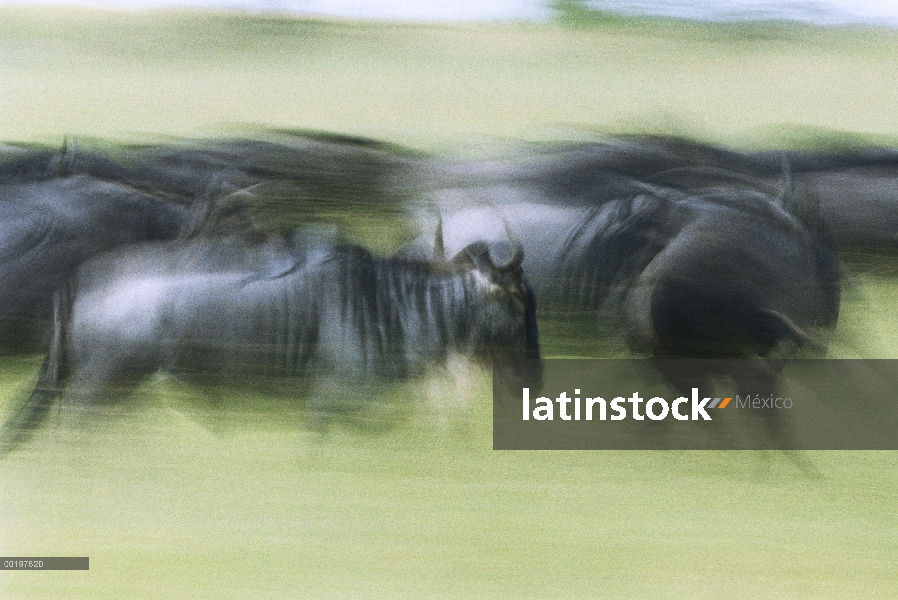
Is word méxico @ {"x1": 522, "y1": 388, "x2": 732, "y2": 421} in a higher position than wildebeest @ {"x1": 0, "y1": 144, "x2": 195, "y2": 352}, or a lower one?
lower

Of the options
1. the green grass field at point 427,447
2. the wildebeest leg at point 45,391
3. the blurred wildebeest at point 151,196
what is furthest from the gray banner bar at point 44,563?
the blurred wildebeest at point 151,196

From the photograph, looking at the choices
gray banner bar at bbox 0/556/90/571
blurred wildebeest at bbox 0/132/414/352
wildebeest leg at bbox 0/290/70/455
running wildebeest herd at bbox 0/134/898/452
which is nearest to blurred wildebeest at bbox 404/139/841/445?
running wildebeest herd at bbox 0/134/898/452

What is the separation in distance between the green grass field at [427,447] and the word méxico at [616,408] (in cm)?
7

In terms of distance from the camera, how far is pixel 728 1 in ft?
4.00

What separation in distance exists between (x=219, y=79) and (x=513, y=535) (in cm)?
92

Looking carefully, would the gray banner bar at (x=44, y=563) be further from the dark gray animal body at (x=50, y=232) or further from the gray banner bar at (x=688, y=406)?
the gray banner bar at (x=688, y=406)

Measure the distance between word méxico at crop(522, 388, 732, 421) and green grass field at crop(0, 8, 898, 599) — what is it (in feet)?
0.22

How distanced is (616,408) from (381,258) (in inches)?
18.6

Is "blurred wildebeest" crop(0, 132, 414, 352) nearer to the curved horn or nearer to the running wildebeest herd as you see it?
the running wildebeest herd

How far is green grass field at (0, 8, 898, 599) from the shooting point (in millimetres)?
1220

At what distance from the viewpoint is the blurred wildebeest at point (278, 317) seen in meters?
1.22

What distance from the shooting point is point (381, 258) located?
123 centimetres

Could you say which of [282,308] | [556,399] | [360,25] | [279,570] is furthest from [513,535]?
[360,25]

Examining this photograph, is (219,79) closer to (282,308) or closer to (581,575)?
(282,308)
